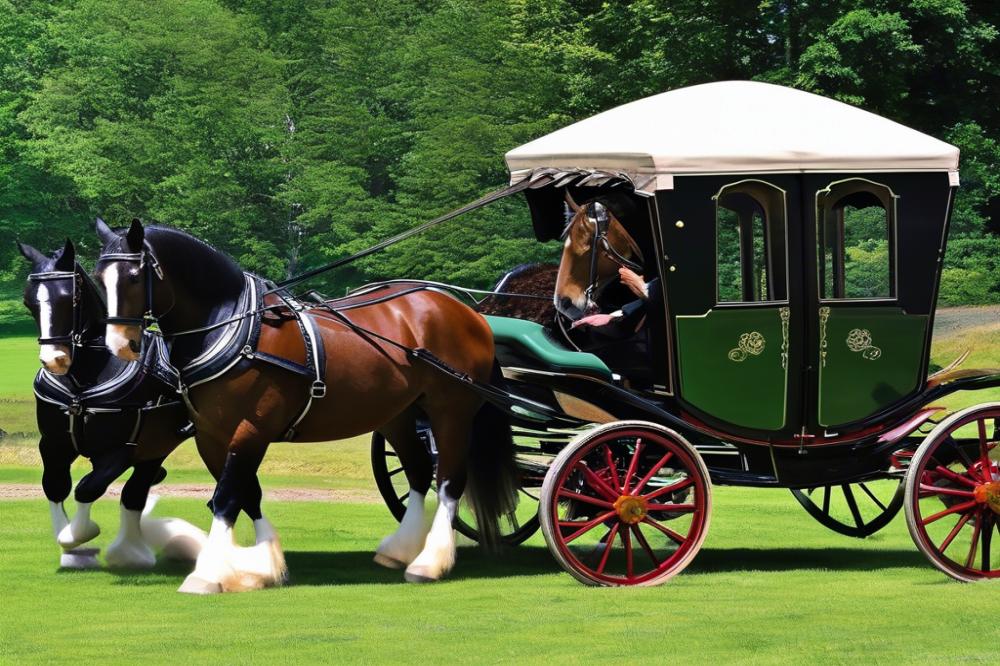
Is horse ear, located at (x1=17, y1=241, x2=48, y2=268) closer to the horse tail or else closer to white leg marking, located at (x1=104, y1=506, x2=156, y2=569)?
white leg marking, located at (x1=104, y1=506, x2=156, y2=569)

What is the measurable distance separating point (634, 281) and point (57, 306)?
322cm

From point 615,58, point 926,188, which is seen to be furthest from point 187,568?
point 615,58

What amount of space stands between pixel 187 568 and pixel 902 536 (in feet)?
17.0

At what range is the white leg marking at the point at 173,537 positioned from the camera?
396 inches

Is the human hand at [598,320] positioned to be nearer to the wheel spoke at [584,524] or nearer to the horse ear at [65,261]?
the wheel spoke at [584,524]

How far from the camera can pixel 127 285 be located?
8.32 meters

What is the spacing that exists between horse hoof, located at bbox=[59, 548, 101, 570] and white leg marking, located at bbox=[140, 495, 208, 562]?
0.33m

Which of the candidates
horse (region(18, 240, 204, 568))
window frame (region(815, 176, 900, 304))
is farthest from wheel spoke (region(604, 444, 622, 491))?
horse (region(18, 240, 204, 568))

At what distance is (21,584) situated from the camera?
9328mm

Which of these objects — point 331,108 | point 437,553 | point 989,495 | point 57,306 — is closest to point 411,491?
point 437,553

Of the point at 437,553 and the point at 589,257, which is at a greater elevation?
the point at 589,257

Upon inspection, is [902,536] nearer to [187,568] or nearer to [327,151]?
[187,568]

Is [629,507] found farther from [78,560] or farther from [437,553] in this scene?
[78,560]

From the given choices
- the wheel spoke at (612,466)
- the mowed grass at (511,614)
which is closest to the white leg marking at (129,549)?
the mowed grass at (511,614)
